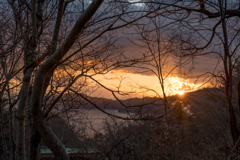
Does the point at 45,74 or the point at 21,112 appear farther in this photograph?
the point at 21,112

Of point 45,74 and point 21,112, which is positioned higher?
point 45,74

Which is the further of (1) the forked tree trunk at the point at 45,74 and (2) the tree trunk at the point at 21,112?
(2) the tree trunk at the point at 21,112

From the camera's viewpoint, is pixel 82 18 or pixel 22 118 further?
pixel 22 118

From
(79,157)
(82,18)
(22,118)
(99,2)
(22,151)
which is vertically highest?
(99,2)

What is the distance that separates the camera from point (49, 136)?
4.36 meters

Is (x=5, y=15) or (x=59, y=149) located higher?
(x=5, y=15)

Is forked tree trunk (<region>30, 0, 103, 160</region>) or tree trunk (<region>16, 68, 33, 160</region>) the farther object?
tree trunk (<region>16, 68, 33, 160</region>)

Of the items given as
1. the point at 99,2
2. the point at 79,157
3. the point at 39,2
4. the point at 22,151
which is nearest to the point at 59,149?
the point at 22,151

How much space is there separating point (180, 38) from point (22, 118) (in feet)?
19.6

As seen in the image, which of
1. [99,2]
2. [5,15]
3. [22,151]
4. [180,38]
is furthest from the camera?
[180,38]

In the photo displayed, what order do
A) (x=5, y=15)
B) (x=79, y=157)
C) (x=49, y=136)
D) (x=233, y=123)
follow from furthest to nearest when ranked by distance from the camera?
(x=79, y=157)
(x=233, y=123)
(x=5, y=15)
(x=49, y=136)

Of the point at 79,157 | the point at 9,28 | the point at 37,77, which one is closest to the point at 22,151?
the point at 37,77

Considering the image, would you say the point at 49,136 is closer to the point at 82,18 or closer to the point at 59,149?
the point at 59,149

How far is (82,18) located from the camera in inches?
140
